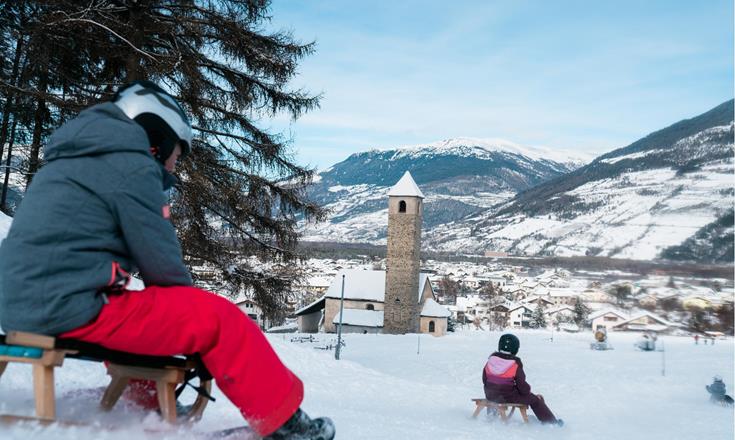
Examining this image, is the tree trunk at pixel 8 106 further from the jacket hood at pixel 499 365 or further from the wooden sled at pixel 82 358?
the wooden sled at pixel 82 358

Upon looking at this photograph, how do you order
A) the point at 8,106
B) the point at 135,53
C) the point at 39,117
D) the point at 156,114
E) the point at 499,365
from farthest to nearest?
the point at 39,117 → the point at 8,106 → the point at 135,53 → the point at 499,365 → the point at 156,114

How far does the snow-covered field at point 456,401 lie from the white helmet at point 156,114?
1182 mm

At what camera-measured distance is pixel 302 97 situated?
11.5 metres

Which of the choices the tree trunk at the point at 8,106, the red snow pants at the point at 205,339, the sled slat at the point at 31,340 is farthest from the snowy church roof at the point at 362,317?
the sled slat at the point at 31,340

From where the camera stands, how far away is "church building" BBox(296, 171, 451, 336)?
5269 cm

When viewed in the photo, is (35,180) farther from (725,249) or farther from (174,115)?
(725,249)

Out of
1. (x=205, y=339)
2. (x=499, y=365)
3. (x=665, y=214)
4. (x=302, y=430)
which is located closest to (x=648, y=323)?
(x=665, y=214)

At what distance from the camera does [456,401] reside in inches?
302

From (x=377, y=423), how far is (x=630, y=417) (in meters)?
4.70

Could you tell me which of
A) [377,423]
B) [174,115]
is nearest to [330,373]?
[377,423]

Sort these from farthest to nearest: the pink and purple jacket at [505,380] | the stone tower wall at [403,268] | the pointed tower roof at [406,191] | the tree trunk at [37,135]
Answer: the pointed tower roof at [406,191]
the stone tower wall at [403,268]
the tree trunk at [37,135]
the pink and purple jacket at [505,380]

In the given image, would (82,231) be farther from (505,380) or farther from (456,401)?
(456,401)

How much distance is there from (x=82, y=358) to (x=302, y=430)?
0.90 metres

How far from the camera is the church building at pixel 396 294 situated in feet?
173
